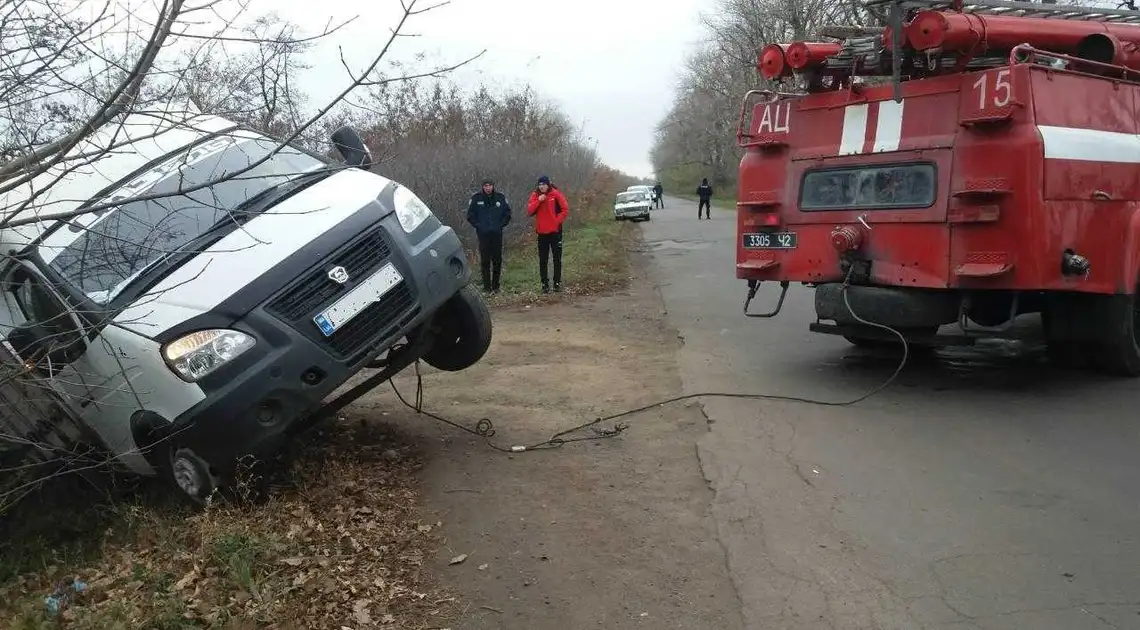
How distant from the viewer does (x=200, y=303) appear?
4680mm

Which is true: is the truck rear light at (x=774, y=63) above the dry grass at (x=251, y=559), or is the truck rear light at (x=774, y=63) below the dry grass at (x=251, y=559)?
above

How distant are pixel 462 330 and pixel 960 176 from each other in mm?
3677

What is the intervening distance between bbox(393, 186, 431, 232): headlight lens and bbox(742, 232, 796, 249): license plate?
314 centimetres


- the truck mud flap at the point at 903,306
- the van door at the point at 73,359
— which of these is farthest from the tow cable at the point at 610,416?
the van door at the point at 73,359

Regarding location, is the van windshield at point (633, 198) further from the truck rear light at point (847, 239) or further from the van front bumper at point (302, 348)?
the van front bumper at point (302, 348)

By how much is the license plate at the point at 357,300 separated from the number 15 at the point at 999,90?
4145 mm

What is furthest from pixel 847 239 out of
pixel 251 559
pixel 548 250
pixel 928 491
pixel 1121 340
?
pixel 548 250

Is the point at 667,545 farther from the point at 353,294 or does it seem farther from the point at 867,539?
the point at 353,294

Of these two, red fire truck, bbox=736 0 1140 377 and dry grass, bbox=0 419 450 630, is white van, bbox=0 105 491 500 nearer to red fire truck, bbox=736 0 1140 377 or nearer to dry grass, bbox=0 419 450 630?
dry grass, bbox=0 419 450 630

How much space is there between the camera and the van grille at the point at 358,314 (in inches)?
193

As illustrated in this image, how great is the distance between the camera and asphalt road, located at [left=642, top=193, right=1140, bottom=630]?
146 inches

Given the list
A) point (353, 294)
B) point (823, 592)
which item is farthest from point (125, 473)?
point (823, 592)

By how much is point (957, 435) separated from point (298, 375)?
4112 mm

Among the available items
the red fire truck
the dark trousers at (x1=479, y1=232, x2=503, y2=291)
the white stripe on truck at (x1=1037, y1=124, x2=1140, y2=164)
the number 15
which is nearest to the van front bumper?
the red fire truck
